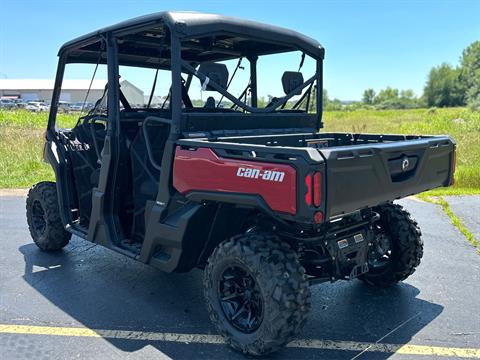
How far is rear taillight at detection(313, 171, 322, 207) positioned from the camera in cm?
260

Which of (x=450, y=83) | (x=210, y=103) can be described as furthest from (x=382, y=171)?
(x=450, y=83)

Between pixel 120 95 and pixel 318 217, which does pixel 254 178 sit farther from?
pixel 120 95

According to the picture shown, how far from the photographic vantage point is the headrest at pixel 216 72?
3668 mm

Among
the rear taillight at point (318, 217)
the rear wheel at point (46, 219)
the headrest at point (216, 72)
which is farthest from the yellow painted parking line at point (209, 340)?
the headrest at point (216, 72)

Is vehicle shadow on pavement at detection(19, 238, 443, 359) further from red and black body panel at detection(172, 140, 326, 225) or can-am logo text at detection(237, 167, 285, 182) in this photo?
can-am logo text at detection(237, 167, 285, 182)

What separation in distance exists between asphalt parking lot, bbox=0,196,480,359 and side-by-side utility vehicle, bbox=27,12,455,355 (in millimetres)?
292

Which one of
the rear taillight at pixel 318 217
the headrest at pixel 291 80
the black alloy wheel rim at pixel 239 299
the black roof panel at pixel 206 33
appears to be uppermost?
the black roof panel at pixel 206 33

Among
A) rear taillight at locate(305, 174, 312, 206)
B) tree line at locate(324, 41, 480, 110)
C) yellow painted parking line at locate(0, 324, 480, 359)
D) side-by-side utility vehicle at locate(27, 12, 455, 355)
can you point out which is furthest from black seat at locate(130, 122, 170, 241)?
tree line at locate(324, 41, 480, 110)

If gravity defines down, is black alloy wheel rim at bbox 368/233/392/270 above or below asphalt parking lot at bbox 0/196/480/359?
above

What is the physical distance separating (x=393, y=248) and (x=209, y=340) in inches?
71.5

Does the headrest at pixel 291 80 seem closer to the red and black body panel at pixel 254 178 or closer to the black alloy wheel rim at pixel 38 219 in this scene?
the red and black body panel at pixel 254 178

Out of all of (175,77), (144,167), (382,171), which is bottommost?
(144,167)

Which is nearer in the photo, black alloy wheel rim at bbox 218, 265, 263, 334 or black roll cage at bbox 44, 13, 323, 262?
black alloy wheel rim at bbox 218, 265, 263, 334

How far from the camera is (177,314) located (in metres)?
3.71
